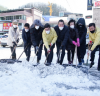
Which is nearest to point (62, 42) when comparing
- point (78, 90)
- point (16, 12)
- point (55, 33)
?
point (55, 33)

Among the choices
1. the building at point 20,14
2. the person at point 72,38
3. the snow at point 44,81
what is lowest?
the snow at point 44,81

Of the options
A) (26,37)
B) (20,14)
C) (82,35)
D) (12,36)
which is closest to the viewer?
(82,35)

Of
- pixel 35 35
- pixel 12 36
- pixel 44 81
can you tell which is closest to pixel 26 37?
pixel 35 35

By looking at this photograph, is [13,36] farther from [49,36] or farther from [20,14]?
[20,14]

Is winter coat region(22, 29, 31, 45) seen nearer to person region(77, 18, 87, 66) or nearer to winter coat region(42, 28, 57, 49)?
winter coat region(42, 28, 57, 49)

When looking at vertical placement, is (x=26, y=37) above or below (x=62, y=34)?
below

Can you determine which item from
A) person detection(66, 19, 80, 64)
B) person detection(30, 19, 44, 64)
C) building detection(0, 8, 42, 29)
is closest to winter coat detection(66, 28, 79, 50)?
person detection(66, 19, 80, 64)

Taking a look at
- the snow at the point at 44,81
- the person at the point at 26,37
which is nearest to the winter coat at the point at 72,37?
the snow at the point at 44,81

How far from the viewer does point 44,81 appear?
3188mm

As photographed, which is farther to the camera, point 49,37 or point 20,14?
point 20,14

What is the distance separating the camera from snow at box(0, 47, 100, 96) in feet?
8.47

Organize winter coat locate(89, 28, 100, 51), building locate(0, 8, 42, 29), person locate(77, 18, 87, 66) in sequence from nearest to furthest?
winter coat locate(89, 28, 100, 51)
person locate(77, 18, 87, 66)
building locate(0, 8, 42, 29)

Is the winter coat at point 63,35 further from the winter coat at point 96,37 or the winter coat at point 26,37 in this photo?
the winter coat at point 26,37

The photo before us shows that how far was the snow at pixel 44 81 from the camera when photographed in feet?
8.47
